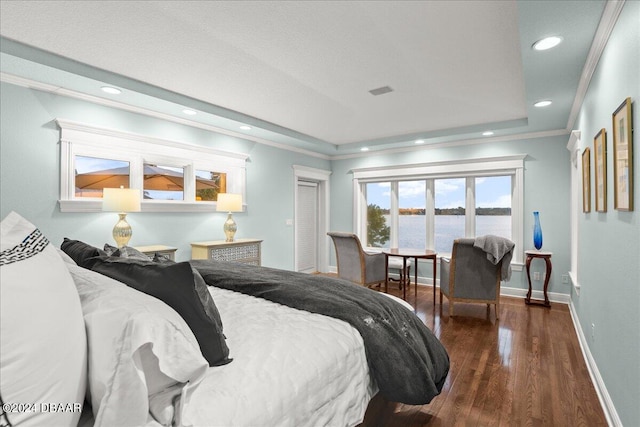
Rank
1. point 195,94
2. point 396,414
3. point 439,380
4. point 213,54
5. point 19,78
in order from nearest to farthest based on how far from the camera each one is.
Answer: point 439,380
point 396,414
point 213,54
point 19,78
point 195,94

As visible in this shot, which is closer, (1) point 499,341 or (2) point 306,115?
(1) point 499,341

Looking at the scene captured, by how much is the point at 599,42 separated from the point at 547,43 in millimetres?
291

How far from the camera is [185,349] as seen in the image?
0.91m

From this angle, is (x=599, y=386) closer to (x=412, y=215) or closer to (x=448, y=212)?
(x=448, y=212)

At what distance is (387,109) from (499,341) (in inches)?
111

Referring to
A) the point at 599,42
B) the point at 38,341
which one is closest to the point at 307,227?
the point at 599,42

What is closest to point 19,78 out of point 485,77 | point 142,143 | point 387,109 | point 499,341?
point 142,143

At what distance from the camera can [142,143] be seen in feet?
12.3

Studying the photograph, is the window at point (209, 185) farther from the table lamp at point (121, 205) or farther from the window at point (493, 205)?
the window at point (493, 205)

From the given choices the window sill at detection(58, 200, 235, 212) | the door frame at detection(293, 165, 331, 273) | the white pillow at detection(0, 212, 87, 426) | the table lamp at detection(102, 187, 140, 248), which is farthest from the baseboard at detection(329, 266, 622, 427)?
the window sill at detection(58, 200, 235, 212)

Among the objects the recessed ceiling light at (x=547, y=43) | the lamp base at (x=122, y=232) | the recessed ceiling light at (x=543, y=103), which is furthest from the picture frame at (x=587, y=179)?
the lamp base at (x=122, y=232)

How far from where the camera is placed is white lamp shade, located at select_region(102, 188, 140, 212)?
124 inches

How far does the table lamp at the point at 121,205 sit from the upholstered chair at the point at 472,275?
345 centimetres

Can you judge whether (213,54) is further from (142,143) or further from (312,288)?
(312,288)
